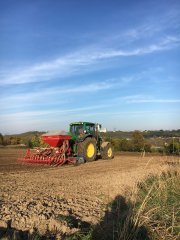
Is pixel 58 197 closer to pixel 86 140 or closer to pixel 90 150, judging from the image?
pixel 86 140

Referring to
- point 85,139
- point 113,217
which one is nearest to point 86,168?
point 85,139

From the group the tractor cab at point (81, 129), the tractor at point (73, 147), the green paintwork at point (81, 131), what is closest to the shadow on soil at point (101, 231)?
the tractor at point (73, 147)

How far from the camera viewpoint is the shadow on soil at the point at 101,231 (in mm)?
6107

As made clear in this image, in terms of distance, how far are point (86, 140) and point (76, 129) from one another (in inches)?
44.1

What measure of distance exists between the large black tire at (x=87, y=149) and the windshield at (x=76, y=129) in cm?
70

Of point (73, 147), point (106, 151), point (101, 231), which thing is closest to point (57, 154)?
point (73, 147)

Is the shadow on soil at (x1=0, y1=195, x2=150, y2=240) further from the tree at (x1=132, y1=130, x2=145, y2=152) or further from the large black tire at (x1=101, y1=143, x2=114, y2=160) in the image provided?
the tree at (x1=132, y1=130, x2=145, y2=152)

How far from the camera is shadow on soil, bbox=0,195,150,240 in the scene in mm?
6107

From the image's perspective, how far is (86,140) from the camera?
1777cm

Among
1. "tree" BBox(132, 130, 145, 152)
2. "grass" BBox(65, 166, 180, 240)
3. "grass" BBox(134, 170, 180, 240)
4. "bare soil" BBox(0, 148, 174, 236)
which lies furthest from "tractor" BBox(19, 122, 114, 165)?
"grass" BBox(65, 166, 180, 240)

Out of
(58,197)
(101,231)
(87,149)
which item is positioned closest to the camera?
(101,231)

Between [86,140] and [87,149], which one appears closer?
[86,140]

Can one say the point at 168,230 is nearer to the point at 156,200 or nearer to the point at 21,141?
the point at 156,200

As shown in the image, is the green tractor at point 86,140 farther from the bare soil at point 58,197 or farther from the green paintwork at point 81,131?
the bare soil at point 58,197
